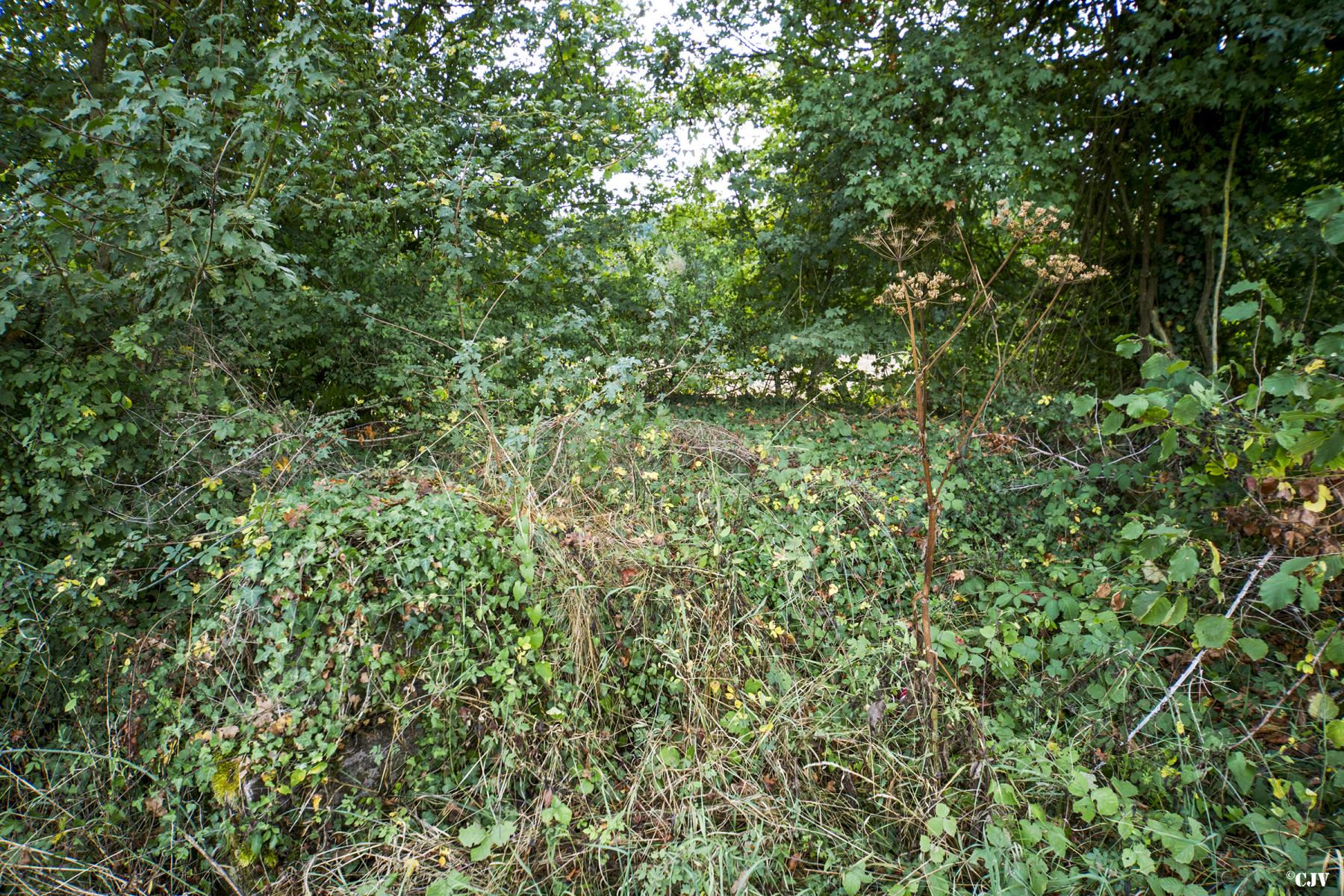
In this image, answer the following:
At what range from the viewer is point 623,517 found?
11.3 ft

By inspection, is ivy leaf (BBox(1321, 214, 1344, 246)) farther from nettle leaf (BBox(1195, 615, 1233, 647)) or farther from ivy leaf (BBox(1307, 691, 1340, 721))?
ivy leaf (BBox(1307, 691, 1340, 721))

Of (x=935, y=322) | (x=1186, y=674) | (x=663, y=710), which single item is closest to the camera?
(x=1186, y=674)

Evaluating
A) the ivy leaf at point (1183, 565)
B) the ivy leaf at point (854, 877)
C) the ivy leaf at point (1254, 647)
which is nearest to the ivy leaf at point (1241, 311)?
the ivy leaf at point (1183, 565)

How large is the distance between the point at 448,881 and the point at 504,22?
6.26 meters

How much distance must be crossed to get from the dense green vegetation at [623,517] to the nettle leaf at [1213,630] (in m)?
0.12

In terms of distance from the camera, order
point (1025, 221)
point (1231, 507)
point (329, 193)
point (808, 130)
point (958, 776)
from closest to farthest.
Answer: point (958, 776) → point (1231, 507) → point (1025, 221) → point (329, 193) → point (808, 130)

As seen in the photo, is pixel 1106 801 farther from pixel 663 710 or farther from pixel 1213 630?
pixel 663 710

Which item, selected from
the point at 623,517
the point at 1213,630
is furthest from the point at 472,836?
the point at 1213,630

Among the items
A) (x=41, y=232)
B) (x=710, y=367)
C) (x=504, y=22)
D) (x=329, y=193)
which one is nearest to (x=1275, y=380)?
(x=710, y=367)

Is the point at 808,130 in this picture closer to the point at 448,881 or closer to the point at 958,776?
the point at 958,776

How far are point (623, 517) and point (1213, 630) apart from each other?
244 cm

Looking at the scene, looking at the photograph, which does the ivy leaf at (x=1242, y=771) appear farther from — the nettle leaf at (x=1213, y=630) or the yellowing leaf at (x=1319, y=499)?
the yellowing leaf at (x=1319, y=499)

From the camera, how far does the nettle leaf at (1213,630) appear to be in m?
2.16

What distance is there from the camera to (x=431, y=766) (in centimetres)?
269
